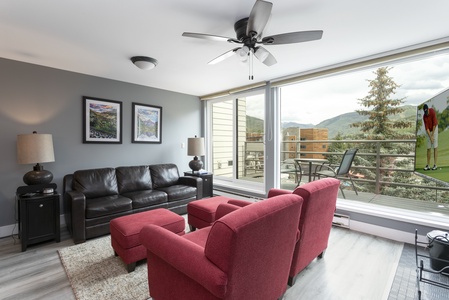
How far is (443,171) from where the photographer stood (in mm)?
1737

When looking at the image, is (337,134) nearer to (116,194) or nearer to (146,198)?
(146,198)

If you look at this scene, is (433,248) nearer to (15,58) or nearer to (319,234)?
(319,234)

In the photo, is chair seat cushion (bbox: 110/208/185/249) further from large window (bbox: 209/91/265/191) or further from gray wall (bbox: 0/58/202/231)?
large window (bbox: 209/91/265/191)

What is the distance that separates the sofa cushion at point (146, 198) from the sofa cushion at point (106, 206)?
3.7 inches

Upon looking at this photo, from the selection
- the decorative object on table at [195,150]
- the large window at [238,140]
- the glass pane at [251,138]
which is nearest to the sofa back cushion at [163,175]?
the decorative object on table at [195,150]

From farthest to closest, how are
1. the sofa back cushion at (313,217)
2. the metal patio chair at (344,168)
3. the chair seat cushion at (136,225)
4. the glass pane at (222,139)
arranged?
the glass pane at (222,139) < the metal patio chair at (344,168) < the chair seat cushion at (136,225) < the sofa back cushion at (313,217)

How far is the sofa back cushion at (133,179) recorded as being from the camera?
11.7 feet

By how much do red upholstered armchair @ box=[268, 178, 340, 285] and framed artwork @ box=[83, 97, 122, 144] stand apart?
337cm

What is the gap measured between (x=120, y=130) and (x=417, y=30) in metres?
4.34

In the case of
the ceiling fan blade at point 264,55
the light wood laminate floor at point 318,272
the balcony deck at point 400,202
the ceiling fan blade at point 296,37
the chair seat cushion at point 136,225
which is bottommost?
the light wood laminate floor at point 318,272

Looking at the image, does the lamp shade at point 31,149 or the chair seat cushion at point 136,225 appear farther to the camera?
the lamp shade at point 31,149

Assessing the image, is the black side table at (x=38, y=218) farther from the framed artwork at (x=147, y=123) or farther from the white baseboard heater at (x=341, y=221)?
the white baseboard heater at (x=341, y=221)

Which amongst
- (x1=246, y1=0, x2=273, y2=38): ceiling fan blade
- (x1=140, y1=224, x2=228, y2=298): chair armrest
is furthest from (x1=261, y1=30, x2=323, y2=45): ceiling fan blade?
(x1=140, y1=224, x2=228, y2=298): chair armrest

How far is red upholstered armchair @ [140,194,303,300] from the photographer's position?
42.3 inches
